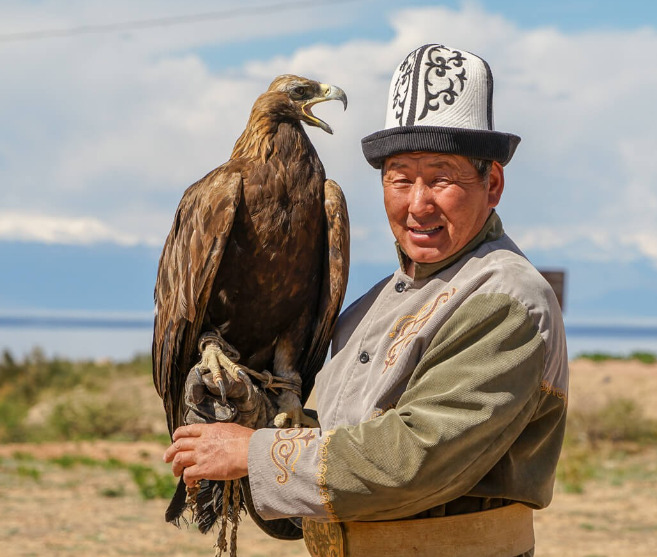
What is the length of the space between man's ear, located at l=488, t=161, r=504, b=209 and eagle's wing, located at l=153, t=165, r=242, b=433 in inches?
34.3

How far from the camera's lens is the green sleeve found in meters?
2.14

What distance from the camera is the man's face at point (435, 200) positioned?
2.42 metres

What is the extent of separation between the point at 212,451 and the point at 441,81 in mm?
1131

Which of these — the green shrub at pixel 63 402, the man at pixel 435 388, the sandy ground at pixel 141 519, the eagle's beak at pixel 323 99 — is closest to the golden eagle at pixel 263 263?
the eagle's beak at pixel 323 99

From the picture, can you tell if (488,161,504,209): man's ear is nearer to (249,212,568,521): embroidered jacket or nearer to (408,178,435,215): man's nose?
(249,212,568,521): embroidered jacket

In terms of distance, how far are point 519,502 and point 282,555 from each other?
507 cm

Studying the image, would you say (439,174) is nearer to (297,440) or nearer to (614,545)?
(297,440)

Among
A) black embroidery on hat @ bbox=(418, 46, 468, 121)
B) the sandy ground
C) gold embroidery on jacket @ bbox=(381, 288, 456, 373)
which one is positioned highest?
black embroidery on hat @ bbox=(418, 46, 468, 121)

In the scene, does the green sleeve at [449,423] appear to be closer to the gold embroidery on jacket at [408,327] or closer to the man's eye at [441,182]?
the gold embroidery on jacket at [408,327]

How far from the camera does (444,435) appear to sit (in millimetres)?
2123

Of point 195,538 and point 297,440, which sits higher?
point 297,440

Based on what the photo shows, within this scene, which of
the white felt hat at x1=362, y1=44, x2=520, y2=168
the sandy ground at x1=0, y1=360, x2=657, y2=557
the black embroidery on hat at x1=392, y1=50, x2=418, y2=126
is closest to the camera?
the white felt hat at x1=362, y1=44, x2=520, y2=168

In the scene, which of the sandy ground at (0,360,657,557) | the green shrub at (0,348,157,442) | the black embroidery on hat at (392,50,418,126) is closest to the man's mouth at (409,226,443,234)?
the black embroidery on hat at (392,50,418,126)

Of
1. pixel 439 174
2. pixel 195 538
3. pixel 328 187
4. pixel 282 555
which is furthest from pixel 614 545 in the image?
pixel 439 174
